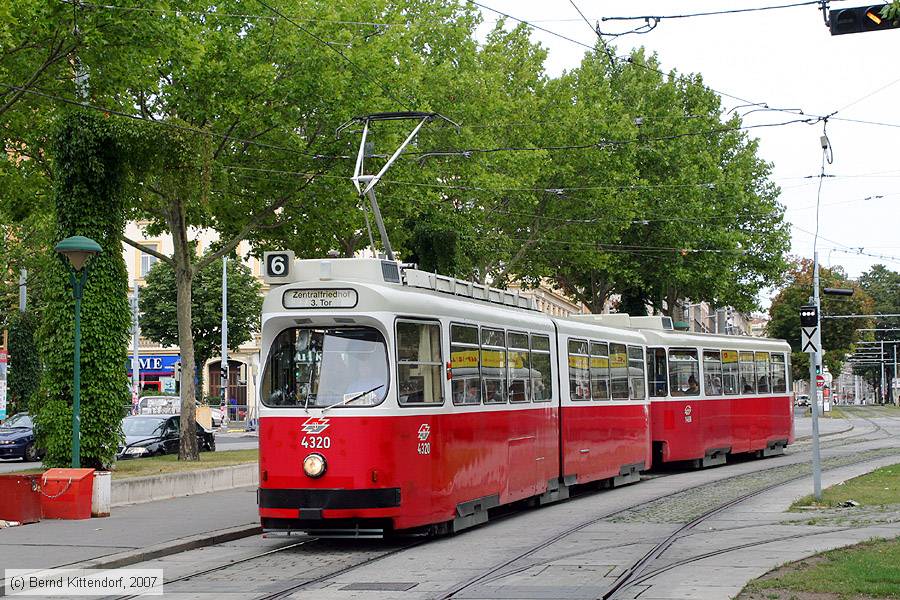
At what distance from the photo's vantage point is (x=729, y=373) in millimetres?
30781

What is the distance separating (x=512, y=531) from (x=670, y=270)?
40.1 metres

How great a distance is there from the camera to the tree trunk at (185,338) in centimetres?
2705

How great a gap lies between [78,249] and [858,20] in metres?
10.6

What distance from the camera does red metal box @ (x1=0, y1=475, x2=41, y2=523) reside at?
58.4ft

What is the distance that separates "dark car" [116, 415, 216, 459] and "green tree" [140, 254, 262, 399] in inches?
1481

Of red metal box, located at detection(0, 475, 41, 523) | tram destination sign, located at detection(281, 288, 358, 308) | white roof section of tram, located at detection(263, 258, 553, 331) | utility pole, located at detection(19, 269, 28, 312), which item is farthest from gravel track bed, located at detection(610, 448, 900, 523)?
utility pole, located at detection(19, 269, 28, 312)

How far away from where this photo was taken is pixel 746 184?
5800cm

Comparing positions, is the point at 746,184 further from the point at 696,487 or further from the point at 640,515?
the point at 640,515

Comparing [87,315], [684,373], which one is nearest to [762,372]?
[684,373]

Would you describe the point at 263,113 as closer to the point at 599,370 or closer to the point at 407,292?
the point at 599,370

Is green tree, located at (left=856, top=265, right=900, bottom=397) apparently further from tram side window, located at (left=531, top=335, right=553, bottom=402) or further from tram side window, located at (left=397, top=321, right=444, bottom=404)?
tram side window, located at (left=397, top=321, right=444, bottom=404)

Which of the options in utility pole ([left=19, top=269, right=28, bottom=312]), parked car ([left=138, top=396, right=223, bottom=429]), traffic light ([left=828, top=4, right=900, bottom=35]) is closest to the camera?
traffic light ([left=828, top=4, right=900, bottom=35])

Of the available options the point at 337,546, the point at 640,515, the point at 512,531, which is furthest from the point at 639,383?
the point at 337,546

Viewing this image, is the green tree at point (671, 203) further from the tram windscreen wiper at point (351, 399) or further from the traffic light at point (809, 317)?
the tram windscreen wiper at point (351, 399)
